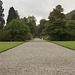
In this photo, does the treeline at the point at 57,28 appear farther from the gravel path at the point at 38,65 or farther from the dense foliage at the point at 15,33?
the gravel path at the point at 38,65

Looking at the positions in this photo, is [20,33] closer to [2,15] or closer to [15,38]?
[15,38]

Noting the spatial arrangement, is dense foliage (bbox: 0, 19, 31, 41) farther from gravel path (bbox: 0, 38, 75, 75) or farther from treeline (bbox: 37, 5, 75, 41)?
gravel path (bbox: 0, 38, 75, 75)

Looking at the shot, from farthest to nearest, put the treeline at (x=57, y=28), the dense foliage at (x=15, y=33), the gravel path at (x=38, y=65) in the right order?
1. the treeline at (x=57, y=28)
2. the dense foliage at (x=15, y=33)
3. the gravel path at (x=38, y=65)

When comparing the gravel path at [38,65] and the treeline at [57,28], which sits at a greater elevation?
the treeline at [57,28]

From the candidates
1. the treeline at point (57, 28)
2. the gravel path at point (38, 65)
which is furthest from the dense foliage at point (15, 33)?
the gravel path at point (38, 65)

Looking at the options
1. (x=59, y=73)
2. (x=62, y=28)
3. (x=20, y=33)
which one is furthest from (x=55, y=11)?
(x=59, y=73)

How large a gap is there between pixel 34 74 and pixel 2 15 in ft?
162

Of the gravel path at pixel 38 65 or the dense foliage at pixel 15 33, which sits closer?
the gravel path at pixel 38 65

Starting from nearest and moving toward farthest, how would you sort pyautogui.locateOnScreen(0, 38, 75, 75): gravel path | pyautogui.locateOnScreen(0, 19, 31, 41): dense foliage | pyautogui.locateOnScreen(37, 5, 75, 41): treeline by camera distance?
pyautogui.locateOnScreen(0, 38, 75, 75): gravel path → pyautogui.locateOnScreen(0, 19, 31, 41): dense foliage → pyautogui.locateOnScreen(37, 5, 75, 41): treeline

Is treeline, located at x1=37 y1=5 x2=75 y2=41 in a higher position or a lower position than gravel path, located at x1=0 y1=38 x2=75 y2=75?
higher

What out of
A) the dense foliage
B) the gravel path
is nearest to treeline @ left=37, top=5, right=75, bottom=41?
the dense foliage

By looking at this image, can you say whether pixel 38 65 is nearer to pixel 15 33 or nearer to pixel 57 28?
pixel 57 28

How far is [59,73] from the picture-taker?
13.1 feet

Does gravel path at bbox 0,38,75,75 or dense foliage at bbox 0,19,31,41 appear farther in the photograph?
dense foliage at bbox 0,19,31,41
